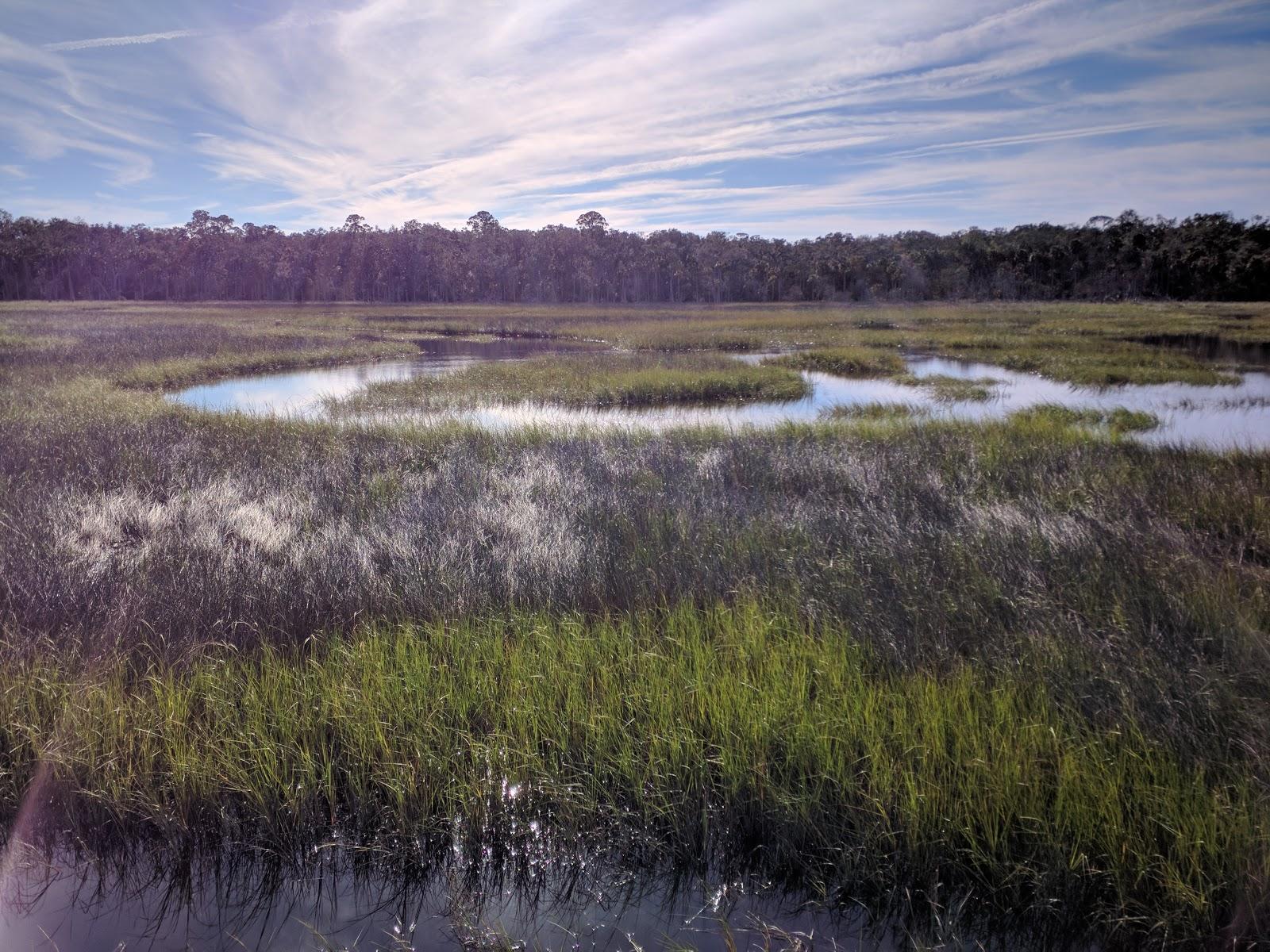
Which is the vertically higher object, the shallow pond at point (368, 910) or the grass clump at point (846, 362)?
the grass clump at point (846, 362)

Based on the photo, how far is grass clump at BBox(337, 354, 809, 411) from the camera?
19.2m

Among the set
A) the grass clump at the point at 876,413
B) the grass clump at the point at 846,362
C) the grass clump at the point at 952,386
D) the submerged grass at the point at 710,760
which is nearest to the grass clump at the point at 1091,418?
the grass clump at the point at 876,413

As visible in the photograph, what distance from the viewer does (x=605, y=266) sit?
308 feet

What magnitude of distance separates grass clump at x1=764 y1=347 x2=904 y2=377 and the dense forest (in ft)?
177

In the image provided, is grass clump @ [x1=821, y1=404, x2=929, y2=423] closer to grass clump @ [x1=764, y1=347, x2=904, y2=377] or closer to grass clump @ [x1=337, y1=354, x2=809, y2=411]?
grass clump @ [x1=337, y1=354, x2=809, y2=411]

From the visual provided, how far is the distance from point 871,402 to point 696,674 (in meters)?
15.1

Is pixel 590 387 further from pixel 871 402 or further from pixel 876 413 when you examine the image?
pixel 876 413

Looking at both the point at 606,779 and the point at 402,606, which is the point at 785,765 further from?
the point at 402,606

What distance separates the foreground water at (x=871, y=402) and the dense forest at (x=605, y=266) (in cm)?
5606

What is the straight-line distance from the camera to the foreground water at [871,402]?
15.5 m

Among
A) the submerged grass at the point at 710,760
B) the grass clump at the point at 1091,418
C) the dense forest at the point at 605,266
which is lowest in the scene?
the submerged grass at the point at 710,760

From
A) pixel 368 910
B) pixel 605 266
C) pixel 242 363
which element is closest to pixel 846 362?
pixel 242 363

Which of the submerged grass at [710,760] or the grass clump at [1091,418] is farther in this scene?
the grass clump at [1091,418]

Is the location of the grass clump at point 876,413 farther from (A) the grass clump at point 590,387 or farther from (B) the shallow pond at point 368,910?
(B) the shallow pond at point 368,910
